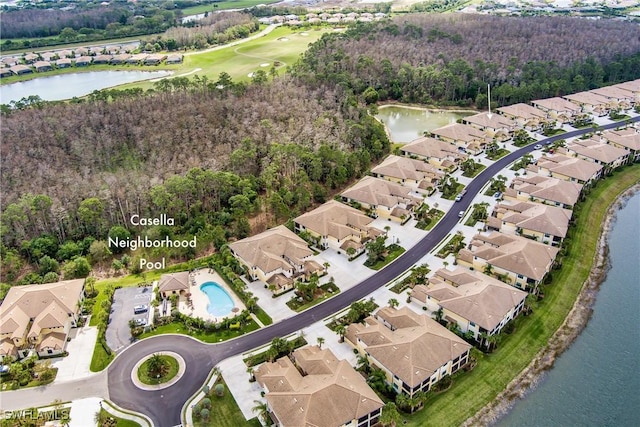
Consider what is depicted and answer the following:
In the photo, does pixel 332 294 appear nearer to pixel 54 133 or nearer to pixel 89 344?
pixel 89 344

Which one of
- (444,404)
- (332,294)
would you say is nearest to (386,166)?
(332,294)

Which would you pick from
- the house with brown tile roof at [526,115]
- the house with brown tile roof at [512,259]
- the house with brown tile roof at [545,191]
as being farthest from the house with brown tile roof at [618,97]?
the house with brown tile roof at [512,259]

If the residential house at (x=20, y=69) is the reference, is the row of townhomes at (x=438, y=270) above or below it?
below

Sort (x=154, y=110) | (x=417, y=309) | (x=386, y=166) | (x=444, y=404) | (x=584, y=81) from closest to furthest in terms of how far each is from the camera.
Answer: (x=444, y=404) < (x=417, y=309) < (x=386, y=166) < (x=154, y=110) < (x=584, y=81)

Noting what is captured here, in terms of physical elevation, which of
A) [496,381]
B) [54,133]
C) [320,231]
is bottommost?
[496,381]

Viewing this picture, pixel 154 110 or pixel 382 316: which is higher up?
pixel 154 110

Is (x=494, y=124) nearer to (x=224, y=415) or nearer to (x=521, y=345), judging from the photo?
(x=521, y=345)

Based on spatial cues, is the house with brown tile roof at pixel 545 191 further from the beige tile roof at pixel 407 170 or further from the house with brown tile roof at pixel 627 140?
the house with brown tile roof at pixel 627 140
